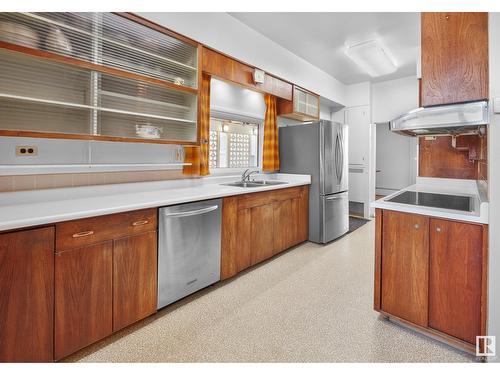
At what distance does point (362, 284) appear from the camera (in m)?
2.58

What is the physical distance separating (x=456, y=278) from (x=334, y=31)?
2.95 metres

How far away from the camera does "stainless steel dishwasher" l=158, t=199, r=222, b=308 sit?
6.59ft

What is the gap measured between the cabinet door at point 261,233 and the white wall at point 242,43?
1.75 meters

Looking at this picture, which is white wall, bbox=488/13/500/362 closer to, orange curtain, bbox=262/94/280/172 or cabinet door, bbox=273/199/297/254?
cabinet door, bbox=273/199/297/254

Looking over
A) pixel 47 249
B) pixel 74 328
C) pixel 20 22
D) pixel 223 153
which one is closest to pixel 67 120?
pixel 20 22

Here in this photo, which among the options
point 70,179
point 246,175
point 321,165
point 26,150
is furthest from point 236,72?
point 26,150

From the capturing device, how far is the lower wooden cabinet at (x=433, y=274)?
5.16ft

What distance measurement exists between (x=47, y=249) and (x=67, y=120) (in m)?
0.98

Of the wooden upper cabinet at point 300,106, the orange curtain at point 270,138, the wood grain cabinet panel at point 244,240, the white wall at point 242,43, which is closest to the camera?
the white wall at point 242,43

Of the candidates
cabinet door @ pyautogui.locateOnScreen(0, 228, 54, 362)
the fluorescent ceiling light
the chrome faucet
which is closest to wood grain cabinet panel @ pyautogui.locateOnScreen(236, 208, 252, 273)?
the chrome faucet

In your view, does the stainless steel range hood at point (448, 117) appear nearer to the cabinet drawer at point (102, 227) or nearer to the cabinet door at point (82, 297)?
the cabinet drawer at point (102, 227)

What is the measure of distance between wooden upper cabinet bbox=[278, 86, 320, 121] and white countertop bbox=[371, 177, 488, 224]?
1.96m

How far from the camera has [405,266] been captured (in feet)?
6.04

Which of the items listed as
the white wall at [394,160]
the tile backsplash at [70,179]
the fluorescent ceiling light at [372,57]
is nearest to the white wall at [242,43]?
the fluorescent ceiling light at [372,57]
